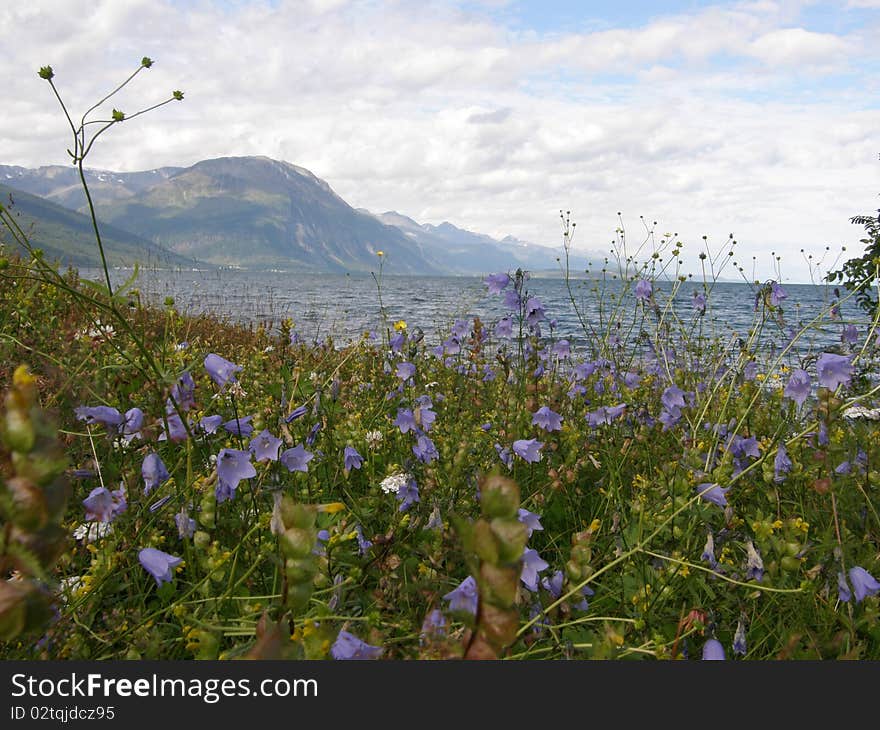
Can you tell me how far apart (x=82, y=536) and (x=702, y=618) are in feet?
6.53

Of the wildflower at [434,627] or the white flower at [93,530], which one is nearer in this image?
the wildflower at [434,627]

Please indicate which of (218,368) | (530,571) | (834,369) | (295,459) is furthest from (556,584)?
(834,369)

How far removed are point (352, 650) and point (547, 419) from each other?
6.46 ft

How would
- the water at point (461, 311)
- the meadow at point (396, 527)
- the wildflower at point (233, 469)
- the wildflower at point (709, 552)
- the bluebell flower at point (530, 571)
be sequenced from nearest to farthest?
the meadow at point (396, 527), the bluebell flower at point (530, 571), the wildflower at point (233, 469), the wildflower at point (709, 552), the water at point (461, 311)

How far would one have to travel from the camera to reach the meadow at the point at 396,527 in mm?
675

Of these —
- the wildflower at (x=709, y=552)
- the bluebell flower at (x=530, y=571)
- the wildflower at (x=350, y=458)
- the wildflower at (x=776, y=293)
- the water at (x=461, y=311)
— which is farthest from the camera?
the water at (x=461, y=311)

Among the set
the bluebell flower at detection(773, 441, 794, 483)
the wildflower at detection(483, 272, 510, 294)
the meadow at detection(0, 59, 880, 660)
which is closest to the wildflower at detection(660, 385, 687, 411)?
the meadow at detection(0, 59, 880, 660)

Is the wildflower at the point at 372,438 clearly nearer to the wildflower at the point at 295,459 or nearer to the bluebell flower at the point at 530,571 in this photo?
the wildflower at the point at 295,459

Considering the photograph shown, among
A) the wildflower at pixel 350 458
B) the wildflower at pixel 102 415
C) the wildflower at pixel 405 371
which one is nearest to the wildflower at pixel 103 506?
the wildflower at pixel 102 415

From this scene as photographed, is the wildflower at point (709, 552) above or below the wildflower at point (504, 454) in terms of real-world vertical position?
below

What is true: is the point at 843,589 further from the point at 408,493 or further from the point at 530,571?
the point at 408,493

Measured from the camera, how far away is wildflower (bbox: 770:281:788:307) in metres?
3.41

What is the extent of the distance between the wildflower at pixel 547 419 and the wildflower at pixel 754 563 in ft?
3.71

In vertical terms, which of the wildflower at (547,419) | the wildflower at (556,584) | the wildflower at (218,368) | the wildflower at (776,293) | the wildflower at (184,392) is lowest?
the wildflower at (556,584)
